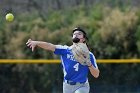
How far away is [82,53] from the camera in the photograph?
7.25m

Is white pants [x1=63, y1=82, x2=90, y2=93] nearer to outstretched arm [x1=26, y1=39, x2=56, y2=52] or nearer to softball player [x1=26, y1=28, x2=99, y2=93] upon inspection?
softball player [x1=26, y1=28, x2=99, y2=93]

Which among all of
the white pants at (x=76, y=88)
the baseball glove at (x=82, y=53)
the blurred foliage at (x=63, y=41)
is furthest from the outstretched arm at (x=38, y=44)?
the blurred foliage at (x=63, y=41)

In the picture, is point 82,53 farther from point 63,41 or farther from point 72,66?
point 63,41

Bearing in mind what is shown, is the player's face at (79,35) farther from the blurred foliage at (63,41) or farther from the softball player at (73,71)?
the blurred foliage at (63,41)

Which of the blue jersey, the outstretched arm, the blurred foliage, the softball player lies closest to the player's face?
the softball player

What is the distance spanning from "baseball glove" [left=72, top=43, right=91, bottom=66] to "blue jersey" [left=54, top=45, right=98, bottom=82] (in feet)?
0.43

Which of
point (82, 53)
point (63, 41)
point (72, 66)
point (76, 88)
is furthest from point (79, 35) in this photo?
point (63, 41)

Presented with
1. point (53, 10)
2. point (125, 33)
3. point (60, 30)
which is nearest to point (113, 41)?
point (125, 33)

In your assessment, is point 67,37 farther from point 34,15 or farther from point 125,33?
point 34,15

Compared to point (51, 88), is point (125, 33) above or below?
above

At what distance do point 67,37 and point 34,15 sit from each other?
2.64 m

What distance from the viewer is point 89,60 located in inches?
288

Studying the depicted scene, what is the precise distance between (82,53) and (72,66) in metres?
0.31

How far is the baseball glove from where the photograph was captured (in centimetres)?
725
